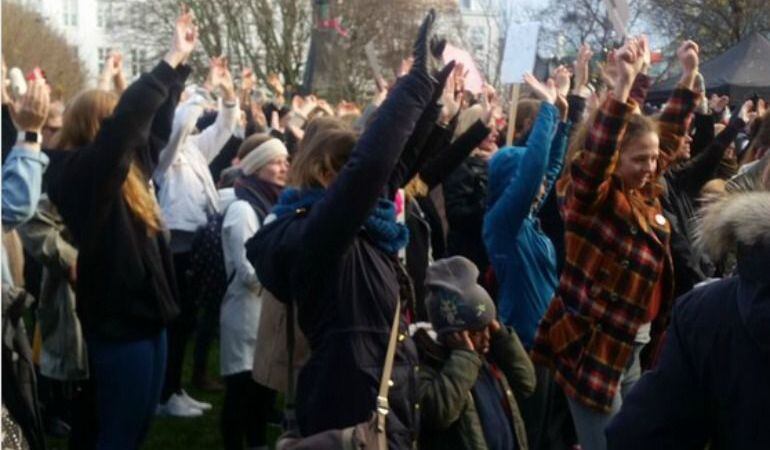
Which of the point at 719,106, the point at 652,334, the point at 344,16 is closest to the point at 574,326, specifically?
the point at 652,334

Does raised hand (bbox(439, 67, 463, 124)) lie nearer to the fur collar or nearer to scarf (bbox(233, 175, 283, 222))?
scarf (bbox(233, 175, 283, 222))

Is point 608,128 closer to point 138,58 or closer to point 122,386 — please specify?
point 122,386

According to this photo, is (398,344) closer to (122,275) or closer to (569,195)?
(569,195)

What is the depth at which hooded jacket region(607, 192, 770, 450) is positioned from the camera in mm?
2980

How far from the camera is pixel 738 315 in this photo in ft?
10.1

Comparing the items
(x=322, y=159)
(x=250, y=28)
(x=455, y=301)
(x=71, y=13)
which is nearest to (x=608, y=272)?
(x=455, y=301)

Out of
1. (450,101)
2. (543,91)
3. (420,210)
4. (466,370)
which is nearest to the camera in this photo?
(466,370)

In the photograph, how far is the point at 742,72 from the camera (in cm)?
1794

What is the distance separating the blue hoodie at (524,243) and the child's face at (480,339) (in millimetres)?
1234

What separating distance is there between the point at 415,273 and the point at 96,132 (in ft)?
6.59

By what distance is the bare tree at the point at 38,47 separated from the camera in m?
55.4

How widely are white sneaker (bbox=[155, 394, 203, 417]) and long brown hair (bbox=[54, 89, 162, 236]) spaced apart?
3.17 m

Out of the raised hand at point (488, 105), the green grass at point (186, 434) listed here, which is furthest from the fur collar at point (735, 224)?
the green grass at point (186, 434)

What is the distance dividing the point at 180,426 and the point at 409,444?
4.44m
